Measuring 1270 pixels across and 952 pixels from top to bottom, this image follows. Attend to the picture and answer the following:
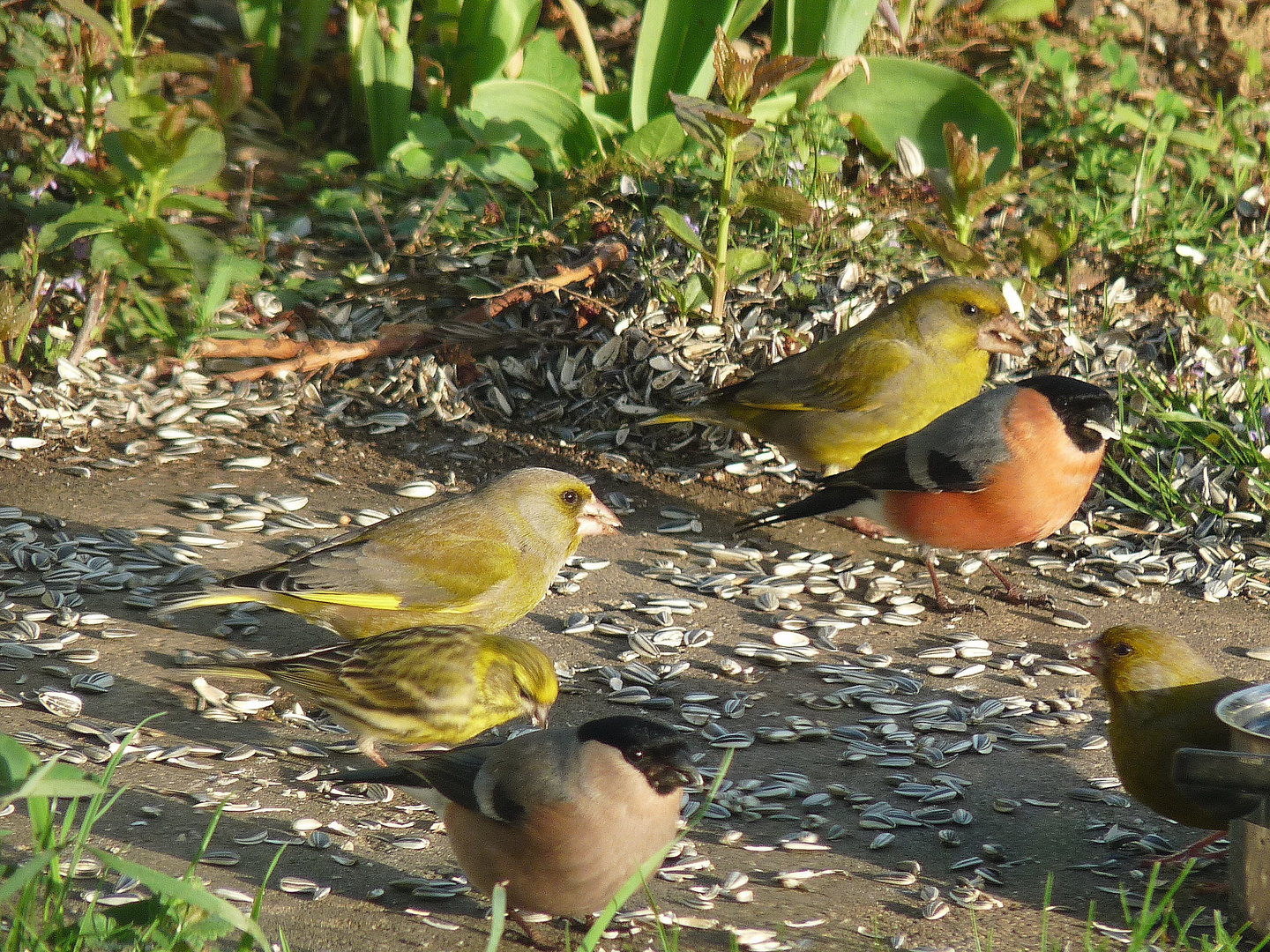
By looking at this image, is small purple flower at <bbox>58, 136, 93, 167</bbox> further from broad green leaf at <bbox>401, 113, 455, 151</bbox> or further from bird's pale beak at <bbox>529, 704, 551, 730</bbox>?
bird's pale beak at <bbox>529, 704, 551, 730</bbox>

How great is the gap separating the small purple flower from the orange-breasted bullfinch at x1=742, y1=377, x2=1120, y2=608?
3.61 metres

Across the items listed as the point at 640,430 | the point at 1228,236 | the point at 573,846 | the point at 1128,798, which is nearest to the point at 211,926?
the point at 573,846

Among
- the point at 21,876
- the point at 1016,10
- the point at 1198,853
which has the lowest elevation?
the point at 1198,853

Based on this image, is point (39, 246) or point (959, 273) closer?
point (39, 246)

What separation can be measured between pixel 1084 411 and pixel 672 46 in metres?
3.03

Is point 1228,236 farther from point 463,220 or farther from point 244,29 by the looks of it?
point 244,29

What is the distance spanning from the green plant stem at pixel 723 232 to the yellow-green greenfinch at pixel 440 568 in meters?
1.69

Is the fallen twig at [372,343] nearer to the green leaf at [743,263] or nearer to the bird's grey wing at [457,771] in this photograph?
the green leaf at [743,263]

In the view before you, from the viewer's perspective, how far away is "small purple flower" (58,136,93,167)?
20.1 ft

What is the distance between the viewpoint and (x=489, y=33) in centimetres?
689

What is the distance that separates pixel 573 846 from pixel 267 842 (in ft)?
2.89

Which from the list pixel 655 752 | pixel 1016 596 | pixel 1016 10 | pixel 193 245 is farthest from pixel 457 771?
pixel 1016 10

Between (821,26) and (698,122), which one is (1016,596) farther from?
(821,26)

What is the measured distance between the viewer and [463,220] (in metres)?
6.69
